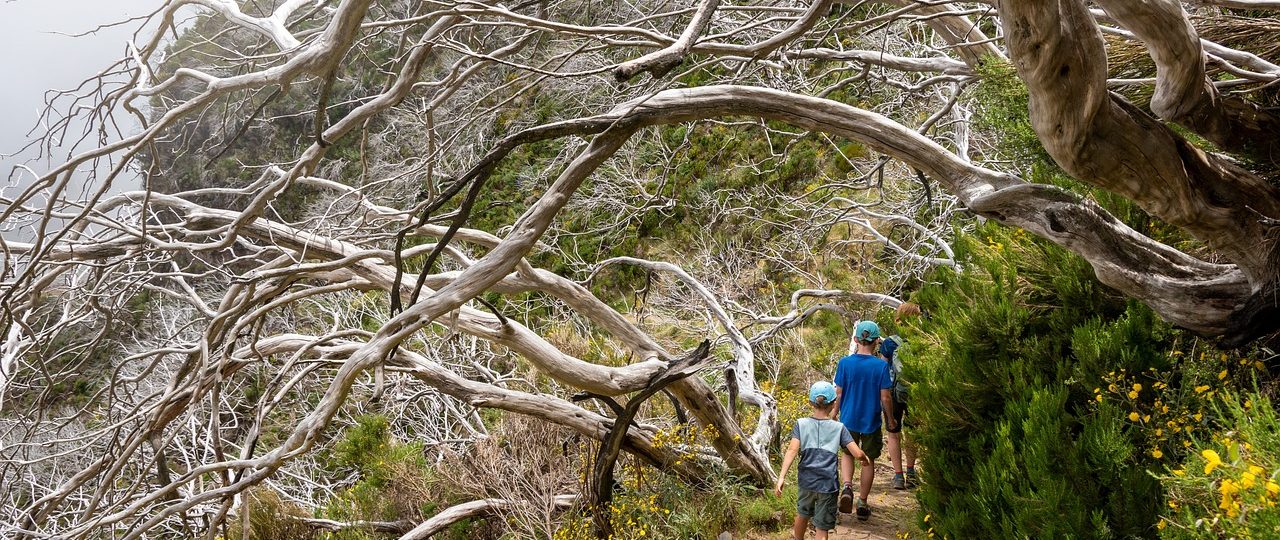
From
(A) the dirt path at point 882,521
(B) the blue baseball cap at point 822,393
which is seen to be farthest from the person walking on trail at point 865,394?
(B) the blue baseball cap at point 822,393

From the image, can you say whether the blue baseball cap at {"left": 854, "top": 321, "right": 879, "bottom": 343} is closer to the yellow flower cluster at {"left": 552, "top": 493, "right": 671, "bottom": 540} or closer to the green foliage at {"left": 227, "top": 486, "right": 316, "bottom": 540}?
the yellow flower cluster at {"left": 552, "top": 493, "right": 671, "bottom": 540}

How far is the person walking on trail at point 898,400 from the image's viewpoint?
6.44 m

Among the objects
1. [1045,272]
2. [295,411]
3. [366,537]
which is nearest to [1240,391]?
[1045,272]

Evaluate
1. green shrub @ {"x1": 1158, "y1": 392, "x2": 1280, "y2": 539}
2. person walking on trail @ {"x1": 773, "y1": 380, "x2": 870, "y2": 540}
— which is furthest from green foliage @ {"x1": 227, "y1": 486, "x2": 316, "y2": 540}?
green shrub @ {"x1": 1158, "y1": 392, "x2": 1280, "y2": 539}

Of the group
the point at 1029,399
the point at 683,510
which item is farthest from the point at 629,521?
the point at 1029,399

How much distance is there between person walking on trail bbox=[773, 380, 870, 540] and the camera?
5234 millimetres

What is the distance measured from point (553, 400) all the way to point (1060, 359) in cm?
347

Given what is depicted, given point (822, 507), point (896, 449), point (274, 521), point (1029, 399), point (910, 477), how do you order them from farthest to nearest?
point (274, 521) → point (910, 477) → point (896, 449) → point (822, 507) → point (1029, 399)

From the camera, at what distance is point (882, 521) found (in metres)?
6.33

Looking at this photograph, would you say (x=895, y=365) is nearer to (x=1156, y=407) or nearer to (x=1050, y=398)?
(x=1050, y=398)

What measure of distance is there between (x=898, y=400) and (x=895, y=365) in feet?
0.88

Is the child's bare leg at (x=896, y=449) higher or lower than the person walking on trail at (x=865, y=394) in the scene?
lower

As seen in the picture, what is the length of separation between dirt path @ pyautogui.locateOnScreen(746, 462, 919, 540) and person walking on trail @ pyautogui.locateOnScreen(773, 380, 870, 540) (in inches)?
32.5

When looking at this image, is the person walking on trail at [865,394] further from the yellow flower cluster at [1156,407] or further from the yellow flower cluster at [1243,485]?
the yellow flower cluster at [1243,485]
